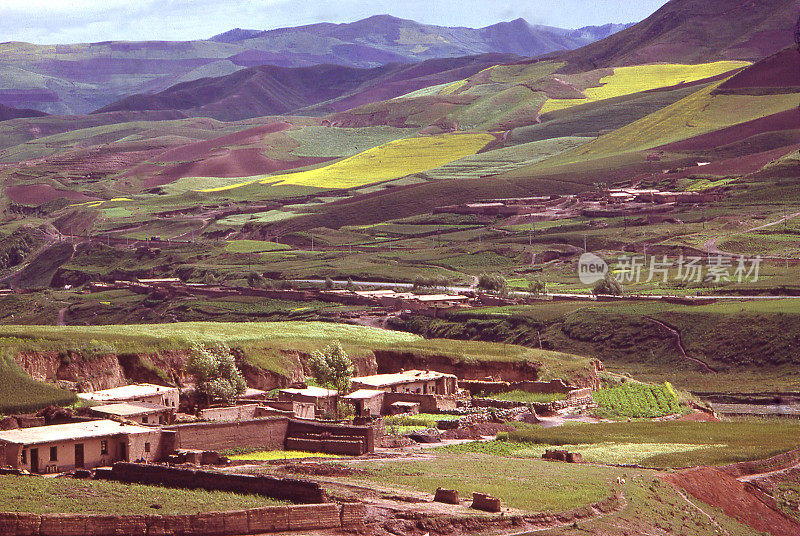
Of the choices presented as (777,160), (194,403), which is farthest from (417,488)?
(777,160)

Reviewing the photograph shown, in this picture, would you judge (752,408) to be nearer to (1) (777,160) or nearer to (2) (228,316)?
(2) (228,316)

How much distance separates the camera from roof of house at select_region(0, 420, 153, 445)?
32781mm

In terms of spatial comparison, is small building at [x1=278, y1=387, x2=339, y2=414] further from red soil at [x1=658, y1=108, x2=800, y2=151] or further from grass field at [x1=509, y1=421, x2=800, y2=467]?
red soil at [x1=658, y1=108, x2=800, y2=151]

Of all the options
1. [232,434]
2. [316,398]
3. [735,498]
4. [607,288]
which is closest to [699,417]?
[316,398]

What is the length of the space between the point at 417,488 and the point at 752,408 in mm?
39604

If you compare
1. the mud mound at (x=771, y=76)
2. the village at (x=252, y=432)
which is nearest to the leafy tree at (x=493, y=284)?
the village at (x=252, y=432)

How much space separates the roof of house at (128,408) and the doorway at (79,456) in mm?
5076

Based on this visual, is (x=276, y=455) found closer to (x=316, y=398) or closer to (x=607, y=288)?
(x=316, y=398)

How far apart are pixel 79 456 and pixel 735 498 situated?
19.0m

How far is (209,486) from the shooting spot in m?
27.8

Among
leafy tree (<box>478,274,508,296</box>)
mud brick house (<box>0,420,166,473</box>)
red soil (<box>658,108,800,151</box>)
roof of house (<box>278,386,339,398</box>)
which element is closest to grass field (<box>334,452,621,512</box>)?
mud brick house (<box>0,420,166,473</box>)

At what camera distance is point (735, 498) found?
1485 inches

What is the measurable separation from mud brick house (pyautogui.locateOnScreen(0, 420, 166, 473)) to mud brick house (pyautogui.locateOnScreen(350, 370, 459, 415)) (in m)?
16.5

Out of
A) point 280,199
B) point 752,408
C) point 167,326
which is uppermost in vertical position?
point 280,199
